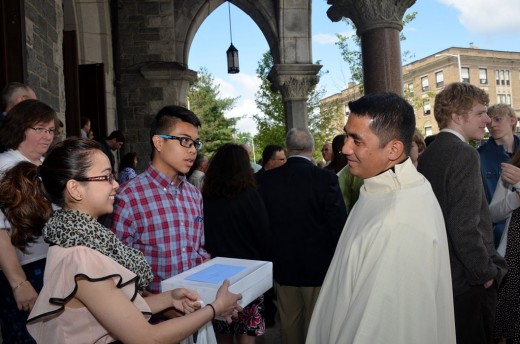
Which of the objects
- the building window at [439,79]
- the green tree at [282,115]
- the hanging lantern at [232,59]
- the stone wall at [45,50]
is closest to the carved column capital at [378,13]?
the stone wall at [45,50]

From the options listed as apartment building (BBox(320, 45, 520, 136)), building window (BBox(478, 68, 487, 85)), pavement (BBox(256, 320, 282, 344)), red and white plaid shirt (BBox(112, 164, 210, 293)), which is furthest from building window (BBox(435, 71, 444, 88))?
red and white plaid shirt (BBox(112, 164, 210, 293))

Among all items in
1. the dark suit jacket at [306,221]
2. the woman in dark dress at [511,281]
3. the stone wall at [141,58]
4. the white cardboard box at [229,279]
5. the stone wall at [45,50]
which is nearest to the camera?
the white cardboard box at [229,279]

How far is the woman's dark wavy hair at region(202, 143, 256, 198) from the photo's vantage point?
10.3 feet

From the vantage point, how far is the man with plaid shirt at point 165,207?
2275mm

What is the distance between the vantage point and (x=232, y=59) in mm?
11906

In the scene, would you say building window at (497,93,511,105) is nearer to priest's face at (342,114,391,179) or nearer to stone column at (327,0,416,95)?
stone column at (327,0,416,95)

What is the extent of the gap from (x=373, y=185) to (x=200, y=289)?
2.60ft

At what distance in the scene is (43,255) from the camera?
2484 mm

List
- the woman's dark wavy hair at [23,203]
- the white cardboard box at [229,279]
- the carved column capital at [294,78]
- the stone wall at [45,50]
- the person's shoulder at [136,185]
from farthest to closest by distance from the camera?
1. the carved column capital at [294,78]
2. the stone wall at [45,50]
3. the person's shoulder at [136,185]
4. the woman's dark wavy hair at [23,203]
5. the white cardboard box at [229,279]

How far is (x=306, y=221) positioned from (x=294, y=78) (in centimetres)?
851

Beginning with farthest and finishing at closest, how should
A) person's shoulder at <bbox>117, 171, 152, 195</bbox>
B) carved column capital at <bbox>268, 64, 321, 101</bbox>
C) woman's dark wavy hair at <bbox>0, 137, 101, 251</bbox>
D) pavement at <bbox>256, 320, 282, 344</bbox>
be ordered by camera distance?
1. carved column capital at <bbox>268, 64, 321, 101</bbox>
2. pavement at <bbox>256, 320, 282, 344</bbox>
3. person's shoulder at <bbox>117, 171, 152, 195</bbox>
4. woman's dark wavy hair at <bbox>0, 137, 101, 251</bbox>

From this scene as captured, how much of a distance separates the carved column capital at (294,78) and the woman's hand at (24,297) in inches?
384

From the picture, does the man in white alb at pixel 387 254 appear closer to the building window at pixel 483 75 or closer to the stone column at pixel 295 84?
the stone column at pixel 295 84

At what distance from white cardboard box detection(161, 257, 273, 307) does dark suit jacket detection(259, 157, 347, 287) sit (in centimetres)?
142
